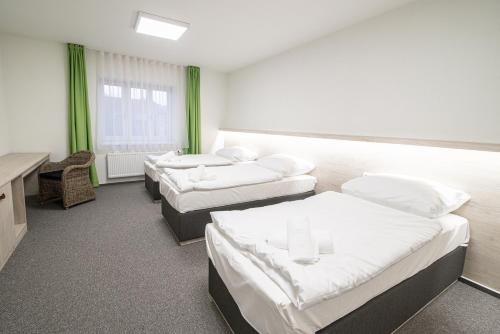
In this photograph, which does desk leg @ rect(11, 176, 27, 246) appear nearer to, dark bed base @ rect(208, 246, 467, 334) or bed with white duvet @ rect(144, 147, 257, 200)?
bed with white duvet @ rect(144, 147, 257, 200)

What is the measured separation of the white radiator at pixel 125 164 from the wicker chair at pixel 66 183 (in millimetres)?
702

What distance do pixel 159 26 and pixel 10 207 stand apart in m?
2.50

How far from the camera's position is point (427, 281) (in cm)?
152

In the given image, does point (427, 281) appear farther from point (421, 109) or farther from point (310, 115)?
point (310, 115)

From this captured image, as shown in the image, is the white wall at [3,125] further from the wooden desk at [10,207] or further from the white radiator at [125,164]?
the white radiator at [125,164]

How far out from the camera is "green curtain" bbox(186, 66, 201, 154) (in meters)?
4.79

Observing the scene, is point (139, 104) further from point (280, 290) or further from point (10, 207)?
point (280, 290)

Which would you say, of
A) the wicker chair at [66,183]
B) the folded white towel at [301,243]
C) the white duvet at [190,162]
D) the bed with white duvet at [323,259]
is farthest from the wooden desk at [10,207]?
the folded white towel at [301,243]

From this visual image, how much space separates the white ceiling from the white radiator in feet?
5.97

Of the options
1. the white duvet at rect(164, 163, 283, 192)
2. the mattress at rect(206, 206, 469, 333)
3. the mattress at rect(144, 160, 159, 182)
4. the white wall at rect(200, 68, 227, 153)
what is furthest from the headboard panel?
the white wall at rect(200, 68, 227, 153)

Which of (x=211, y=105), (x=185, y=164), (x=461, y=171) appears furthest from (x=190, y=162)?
(x=461, y=171)

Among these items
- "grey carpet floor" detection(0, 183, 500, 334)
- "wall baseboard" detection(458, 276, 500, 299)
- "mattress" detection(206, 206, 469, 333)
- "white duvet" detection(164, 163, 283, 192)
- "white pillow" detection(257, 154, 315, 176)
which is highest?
"white pillow" detection(257, 154, 315, 176)

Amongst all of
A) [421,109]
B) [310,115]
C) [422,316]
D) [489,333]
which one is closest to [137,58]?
[310,115]

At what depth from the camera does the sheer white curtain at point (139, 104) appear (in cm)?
412
